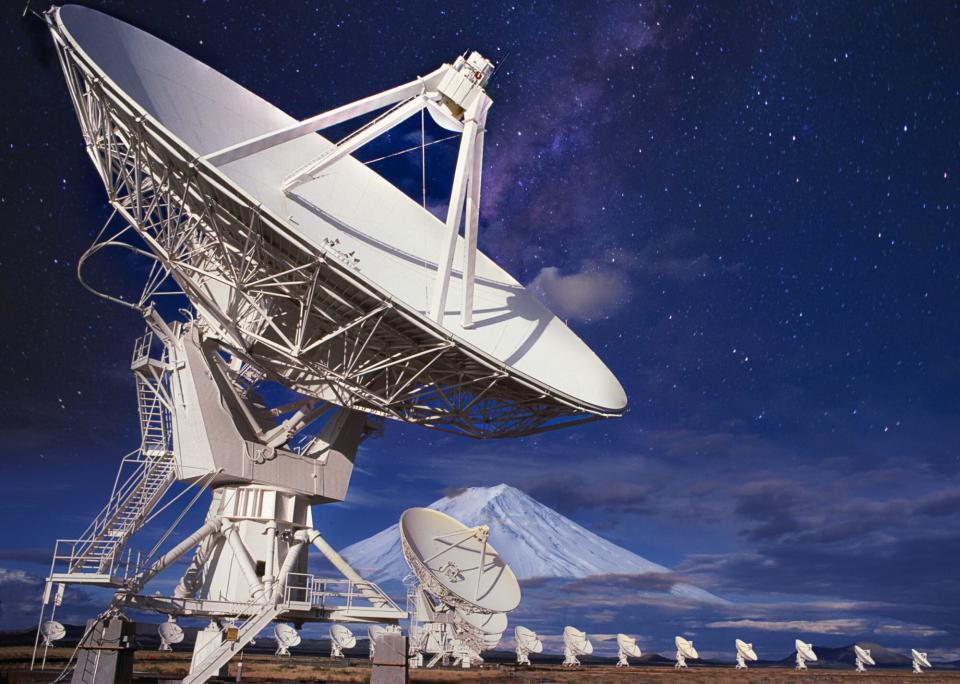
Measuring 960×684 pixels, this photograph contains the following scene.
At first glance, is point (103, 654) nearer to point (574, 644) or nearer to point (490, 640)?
point (490, 640)

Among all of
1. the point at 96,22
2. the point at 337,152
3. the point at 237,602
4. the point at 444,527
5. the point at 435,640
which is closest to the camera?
the point at 96,22

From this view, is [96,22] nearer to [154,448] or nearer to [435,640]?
[154,448]

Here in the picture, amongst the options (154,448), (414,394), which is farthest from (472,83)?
(154,448)

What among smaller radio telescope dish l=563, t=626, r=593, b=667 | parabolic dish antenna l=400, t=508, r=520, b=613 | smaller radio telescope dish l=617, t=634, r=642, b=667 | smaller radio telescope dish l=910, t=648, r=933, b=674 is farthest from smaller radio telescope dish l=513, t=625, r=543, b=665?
smaller radio telescope dish l=910, t=648, r=933, b=674

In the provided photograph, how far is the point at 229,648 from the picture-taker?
15.0 m

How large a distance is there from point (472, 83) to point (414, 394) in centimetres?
683

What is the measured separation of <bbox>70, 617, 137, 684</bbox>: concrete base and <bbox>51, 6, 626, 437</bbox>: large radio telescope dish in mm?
5639

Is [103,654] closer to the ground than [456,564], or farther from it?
closer to the ground

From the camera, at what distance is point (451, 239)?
16.9m

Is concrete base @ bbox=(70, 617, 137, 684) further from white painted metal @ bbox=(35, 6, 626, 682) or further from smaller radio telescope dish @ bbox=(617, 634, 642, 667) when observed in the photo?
smaller radio telescope dish @ bbox=(617, 634, 642, 667)

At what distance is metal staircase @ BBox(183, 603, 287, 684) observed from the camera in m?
15.0

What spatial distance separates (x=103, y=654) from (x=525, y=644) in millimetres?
31161

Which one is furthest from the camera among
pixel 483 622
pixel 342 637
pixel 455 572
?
pixel 342 637

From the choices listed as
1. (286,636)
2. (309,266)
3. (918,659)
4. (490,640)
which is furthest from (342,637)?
(918,659)
